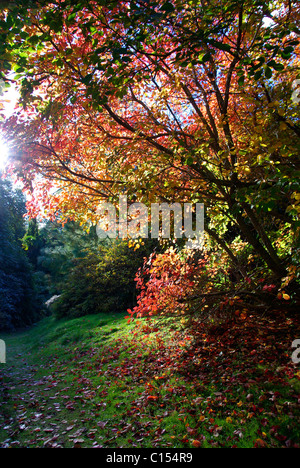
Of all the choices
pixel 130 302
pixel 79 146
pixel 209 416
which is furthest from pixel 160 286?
pixel 130 302

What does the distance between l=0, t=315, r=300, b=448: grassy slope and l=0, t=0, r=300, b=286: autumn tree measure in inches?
53.3

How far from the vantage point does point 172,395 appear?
404cm

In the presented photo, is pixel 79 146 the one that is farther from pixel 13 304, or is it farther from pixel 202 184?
pixel 13 304

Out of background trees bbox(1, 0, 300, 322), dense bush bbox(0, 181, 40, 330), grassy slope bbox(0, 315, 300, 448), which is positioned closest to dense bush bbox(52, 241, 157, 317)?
dense bush bbox(0, 181, 40, 330)

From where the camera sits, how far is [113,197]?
441 centimetres

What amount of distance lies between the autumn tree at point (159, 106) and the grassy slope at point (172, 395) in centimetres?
135

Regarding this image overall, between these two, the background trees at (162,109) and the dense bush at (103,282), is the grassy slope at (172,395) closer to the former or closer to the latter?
the background trees at (162,109)

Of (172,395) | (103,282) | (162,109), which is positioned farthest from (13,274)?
(172,395)

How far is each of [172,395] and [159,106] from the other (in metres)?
4.34

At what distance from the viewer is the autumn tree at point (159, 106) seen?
2723 millimetres

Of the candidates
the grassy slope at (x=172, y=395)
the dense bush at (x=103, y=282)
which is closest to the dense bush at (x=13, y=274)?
the dense bush at (x=103, y=282)

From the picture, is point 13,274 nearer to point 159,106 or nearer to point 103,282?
point 103,282
